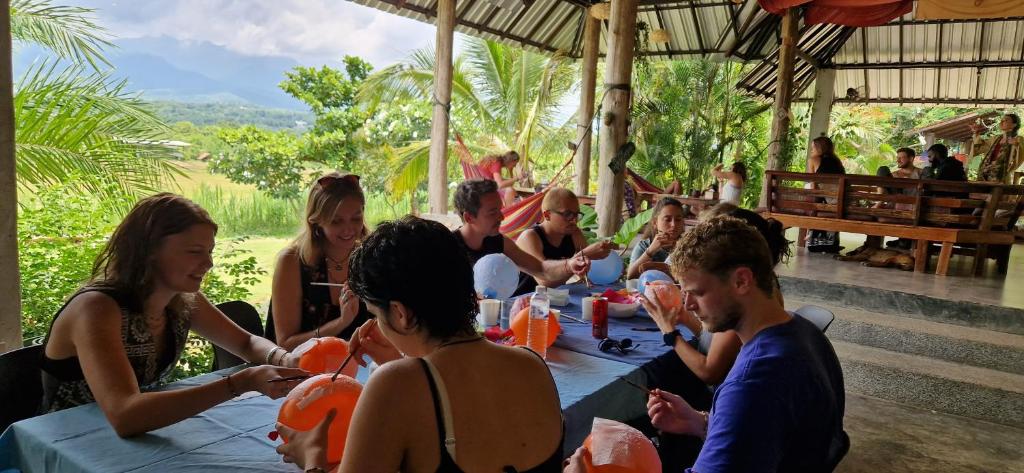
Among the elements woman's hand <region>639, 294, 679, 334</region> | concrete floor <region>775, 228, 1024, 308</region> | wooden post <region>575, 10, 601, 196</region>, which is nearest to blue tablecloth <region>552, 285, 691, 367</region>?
woman's hand <region>639, 294, 679, 334</region>

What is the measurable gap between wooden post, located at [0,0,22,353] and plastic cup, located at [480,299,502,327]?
175 centimetres

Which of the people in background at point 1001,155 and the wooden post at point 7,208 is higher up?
the people in background at point 1001,155

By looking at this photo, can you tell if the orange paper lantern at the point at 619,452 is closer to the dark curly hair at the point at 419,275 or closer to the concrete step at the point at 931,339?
the dark curly hair at the point at 419,275

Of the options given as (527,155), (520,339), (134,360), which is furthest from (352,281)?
(527,155)

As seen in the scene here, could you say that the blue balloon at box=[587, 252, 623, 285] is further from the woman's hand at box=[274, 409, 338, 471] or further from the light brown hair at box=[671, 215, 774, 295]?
the woman's hand at box=[274, 409, 338, 471]

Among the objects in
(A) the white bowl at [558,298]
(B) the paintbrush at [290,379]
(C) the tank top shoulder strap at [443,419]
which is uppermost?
(C) the tank top shoulder strap at [443,419]

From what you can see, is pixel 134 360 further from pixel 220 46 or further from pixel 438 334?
pixel 220 46

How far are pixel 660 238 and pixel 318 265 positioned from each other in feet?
7.08

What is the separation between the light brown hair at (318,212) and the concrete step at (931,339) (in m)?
4.25

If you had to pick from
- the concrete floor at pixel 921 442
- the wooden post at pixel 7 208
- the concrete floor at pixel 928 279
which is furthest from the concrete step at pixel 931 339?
the wooden post at pixel 7 208

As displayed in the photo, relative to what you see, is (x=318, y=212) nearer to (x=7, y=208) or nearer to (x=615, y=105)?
(x=7, y=208)

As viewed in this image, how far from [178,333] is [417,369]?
4.06 feet

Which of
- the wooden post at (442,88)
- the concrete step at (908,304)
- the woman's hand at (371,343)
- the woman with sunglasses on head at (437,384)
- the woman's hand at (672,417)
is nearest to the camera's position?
the woman with sunglasses on head at (437,384)

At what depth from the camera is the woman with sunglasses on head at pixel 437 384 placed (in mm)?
1075
